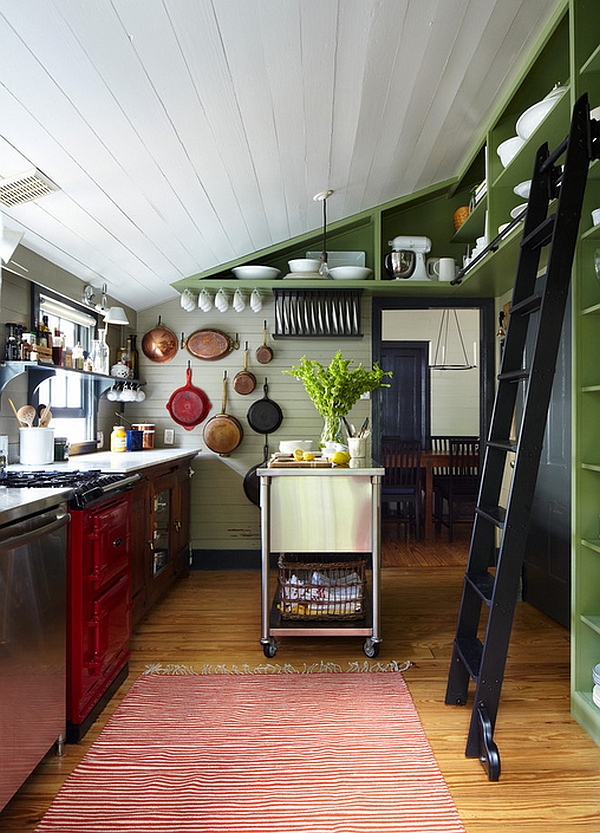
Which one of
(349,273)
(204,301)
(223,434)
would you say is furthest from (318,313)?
(223,434)

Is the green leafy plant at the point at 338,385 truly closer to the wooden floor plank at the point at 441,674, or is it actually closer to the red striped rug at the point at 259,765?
the wooden floor plank at the point at 441,674

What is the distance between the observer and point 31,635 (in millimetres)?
1738

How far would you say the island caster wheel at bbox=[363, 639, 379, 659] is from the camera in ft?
9.31

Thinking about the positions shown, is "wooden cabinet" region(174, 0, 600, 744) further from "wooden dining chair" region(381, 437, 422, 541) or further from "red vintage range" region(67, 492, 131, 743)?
"red vintage range" region(67, 492, 131, 743)

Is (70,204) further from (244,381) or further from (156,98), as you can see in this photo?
(244,381)

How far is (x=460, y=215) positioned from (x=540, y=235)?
90.4 inches

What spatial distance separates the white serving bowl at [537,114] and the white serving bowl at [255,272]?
6.47 ft

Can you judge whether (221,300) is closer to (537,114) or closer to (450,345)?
(537,114)

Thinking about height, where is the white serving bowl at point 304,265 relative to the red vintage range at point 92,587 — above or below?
above

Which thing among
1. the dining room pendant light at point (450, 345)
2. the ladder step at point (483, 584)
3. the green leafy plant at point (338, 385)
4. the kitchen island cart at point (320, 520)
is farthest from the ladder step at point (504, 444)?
the dining room pendant light at point (450, 345)

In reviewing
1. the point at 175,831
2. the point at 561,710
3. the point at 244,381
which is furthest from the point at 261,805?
the point at 244,381

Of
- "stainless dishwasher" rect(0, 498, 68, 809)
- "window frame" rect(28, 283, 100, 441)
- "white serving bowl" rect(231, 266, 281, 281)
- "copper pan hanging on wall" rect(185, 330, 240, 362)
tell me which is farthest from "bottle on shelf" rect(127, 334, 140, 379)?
"stainless dishwasher" rect(0, 498, 68, 809)

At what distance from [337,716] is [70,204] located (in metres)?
2.46

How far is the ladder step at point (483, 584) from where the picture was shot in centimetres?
203
